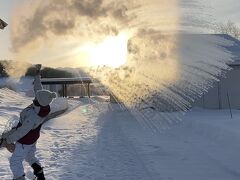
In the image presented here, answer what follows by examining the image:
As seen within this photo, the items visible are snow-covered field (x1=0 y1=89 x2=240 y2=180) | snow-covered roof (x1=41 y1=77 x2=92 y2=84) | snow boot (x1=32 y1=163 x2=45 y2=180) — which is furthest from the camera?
snow-covered roof (x1=41 y1=77 x2=92 y2=84)

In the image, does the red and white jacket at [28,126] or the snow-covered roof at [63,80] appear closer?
the red and white jacket at [28,126]

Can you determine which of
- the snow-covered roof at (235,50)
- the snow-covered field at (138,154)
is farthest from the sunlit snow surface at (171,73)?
the snow-covered field at (138,154)

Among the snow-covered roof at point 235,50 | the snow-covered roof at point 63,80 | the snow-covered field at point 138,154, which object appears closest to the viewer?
the snow-covered field at point 138,154

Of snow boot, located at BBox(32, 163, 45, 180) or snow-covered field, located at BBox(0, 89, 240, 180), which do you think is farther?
snow-covered field, located at BBox(0, 89, 240, 180)

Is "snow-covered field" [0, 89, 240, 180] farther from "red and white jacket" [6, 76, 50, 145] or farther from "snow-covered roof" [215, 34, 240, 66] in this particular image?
"snow-covered roof" [215, 34, 240, 66]

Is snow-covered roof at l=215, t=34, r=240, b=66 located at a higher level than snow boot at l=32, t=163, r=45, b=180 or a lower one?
higher

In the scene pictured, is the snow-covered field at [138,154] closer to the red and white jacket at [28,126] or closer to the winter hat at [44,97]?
the red and white jacket at [28,126]

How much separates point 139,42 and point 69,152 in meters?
19.5

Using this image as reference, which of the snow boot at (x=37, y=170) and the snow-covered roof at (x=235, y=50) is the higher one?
the snow-covered roof at (x=235, y=50)

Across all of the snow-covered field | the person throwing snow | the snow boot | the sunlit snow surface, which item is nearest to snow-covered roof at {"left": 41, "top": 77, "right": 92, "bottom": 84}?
the sunlit snow surface

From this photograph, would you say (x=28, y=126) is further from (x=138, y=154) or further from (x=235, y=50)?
(x=235, y=50)

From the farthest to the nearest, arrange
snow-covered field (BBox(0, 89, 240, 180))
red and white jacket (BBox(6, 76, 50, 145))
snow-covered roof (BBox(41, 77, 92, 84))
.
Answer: snow-covered roof (BBox(41, 77, 92, 84)), snow-covered field (BBox(0, 89, 240, 180)), red and white jacket (BBox(6, 76, 50, 145))

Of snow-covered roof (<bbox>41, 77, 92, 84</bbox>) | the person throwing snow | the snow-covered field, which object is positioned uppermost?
the person throwing snow

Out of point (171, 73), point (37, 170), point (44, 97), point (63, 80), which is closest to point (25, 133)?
point (44, 97)
